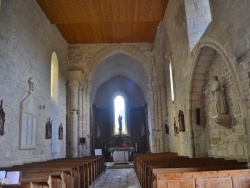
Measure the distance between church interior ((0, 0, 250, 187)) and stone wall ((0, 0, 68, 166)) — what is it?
0.03 metres

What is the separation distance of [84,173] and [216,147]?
3937 mm

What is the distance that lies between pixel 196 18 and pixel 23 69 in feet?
19.1

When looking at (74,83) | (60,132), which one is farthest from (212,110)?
Answer: (74,83)

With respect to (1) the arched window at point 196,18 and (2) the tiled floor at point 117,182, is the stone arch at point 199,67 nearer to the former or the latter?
(1) the arched window at point 196,18

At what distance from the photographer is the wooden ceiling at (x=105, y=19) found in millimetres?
10672

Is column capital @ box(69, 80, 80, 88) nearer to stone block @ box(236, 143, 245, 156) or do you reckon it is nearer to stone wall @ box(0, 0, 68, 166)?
stone wall @ box(0, 0, 68, 166)

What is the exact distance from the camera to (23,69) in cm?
863

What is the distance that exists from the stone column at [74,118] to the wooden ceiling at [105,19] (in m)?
2.58

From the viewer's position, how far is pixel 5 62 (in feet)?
24.0

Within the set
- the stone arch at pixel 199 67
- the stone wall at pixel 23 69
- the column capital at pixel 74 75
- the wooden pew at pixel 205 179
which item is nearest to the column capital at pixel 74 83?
the column capital at pixel 74 75

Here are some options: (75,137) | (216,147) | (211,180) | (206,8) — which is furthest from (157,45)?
(211,180)

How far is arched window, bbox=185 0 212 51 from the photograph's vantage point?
26.6ft

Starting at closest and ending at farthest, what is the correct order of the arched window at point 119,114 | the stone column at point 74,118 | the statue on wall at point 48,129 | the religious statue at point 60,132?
the statue on wall at point 48,129, the religious statue at point 60,132, the stone column at point 74,118, the arched window at point 119,114

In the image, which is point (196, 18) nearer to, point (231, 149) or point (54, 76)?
point (231, 149)
